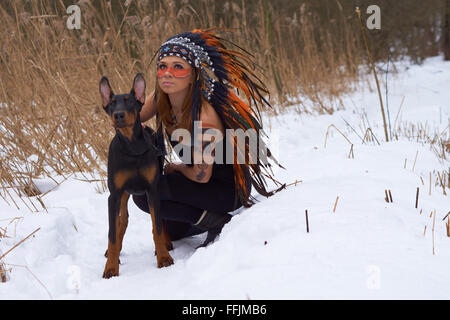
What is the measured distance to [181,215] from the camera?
225cm

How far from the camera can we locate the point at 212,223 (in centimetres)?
226

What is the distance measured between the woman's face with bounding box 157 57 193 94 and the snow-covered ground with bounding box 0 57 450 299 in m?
0.72

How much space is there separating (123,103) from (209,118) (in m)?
0.47

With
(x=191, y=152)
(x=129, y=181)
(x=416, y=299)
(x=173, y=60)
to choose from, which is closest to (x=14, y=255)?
(x=129, y=181)

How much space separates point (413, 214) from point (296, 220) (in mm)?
512

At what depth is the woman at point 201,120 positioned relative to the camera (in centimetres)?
204

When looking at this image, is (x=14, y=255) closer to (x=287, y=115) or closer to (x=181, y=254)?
(x=181, y=254)
